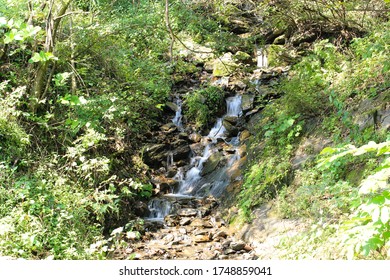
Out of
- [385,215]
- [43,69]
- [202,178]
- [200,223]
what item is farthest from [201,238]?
[385,215]

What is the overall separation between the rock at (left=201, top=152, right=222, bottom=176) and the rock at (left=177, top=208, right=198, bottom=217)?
159cm

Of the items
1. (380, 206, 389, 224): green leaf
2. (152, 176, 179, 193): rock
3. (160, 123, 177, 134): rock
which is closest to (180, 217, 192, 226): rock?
(152, 176, 179, 193): rock

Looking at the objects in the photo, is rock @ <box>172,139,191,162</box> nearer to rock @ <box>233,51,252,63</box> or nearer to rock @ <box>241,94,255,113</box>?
rock @ <box>241,94,255,113</box>

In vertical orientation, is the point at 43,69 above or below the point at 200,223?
above

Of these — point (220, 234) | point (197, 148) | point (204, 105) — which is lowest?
point (220, 234)

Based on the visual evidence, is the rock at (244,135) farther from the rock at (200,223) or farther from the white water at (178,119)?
the rock at (200,223)

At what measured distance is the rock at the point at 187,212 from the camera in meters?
7.62

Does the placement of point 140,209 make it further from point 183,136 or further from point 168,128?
point 168,128

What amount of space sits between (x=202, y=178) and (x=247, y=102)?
282 centimetres

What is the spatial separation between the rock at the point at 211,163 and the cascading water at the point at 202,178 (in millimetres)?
87

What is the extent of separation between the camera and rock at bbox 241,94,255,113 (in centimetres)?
1049

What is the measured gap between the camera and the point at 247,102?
10.7m

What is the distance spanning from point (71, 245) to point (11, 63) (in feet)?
13.0
